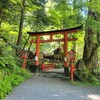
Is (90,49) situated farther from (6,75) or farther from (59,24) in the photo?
(59,24)

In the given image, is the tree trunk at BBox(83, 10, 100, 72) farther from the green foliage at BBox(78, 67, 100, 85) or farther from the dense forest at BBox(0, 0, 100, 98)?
the green foliage at BBox(78, 67, 100, 85)

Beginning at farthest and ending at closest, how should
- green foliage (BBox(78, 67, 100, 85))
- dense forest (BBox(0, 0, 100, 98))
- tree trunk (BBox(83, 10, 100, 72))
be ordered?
tree trunk (BBox(83, 10, 100, 72))
green foliage (BBox(78, 67, 100, 85))
dense forest (BBox(0, 0, 100, 98))

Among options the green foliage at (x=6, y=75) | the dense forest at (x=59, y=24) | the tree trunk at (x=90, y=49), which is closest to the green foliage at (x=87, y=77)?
the dense forest at (x=59, y=24)

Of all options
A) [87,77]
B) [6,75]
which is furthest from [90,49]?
[6,75]

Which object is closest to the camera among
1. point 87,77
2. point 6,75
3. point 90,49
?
point 6,75

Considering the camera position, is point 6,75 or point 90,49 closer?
point 6,75

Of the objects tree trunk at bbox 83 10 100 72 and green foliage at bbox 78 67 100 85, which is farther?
tree trunk at bbox 83 10 100 72

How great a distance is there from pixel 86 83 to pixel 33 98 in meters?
5.57

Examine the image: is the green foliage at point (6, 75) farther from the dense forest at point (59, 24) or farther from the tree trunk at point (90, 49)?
the tree trunk at point (90, 49)

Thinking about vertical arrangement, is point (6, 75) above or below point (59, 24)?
below

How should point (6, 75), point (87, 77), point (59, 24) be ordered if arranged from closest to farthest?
point (6, 75) < point (87, 77) < point (59, 24)

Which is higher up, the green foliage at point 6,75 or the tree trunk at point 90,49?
the tree trunk at point 90,49

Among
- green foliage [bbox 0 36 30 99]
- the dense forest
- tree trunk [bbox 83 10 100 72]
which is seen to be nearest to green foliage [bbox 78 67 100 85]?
the dense forest

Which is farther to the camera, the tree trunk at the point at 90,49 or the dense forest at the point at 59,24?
the tree trunk at the point at 90,49
